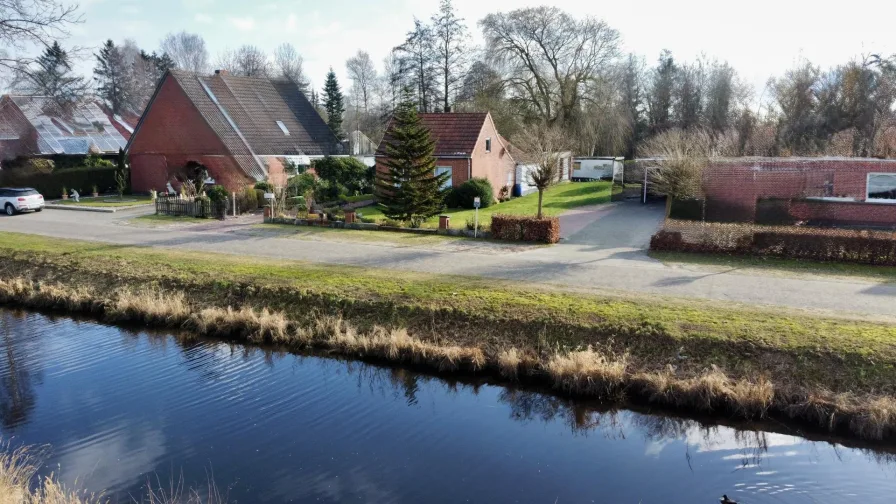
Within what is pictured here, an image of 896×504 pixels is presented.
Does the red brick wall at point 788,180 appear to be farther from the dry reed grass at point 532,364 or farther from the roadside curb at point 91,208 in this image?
the roadside curb at point 91,208

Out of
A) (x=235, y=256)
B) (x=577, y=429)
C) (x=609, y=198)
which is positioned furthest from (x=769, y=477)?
(x=609, y=198)

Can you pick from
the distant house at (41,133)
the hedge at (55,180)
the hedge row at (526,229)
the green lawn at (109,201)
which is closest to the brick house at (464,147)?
the hedge row at (526,229)

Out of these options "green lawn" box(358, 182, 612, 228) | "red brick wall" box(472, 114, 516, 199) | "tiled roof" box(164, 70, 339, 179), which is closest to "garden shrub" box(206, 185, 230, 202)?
"green lawn" box(358, 182, 612, 228)

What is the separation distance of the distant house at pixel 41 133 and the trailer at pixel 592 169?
3007 cm

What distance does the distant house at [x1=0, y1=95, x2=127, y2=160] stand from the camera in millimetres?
39594

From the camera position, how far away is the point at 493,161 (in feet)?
109

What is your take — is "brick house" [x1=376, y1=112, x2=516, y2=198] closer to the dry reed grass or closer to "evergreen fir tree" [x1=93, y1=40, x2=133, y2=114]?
the dry reed grass

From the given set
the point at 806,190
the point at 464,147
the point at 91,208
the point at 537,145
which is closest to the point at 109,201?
the point at 91,208

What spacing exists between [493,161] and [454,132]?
2.82 m

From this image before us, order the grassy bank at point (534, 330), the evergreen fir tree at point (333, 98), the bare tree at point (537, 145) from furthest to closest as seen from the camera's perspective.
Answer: the evergreen fir tree at point (333, 98), the bare tree at point (537, 145), the grassy bank at point (534, 330)

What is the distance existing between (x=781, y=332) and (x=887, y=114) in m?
33.0

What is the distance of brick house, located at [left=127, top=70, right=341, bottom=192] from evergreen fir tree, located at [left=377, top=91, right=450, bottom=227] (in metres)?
11.2

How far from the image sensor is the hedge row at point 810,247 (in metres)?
16.6

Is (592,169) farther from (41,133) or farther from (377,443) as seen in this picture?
(377,443)
